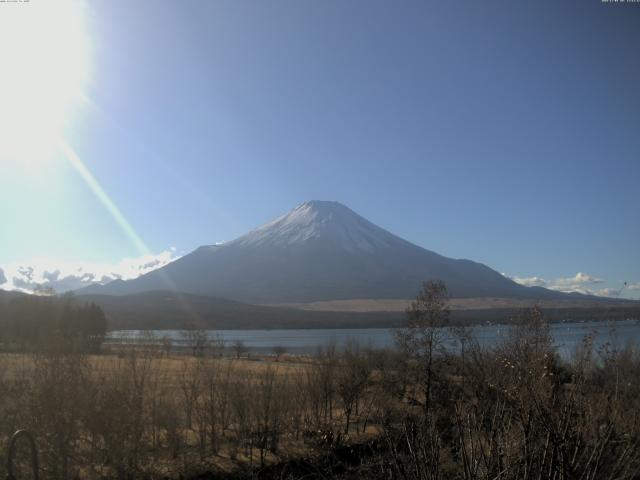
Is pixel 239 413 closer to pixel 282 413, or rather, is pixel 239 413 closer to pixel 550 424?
pixel 282 413

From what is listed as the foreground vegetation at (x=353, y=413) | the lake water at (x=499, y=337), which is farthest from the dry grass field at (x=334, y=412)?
the lake water at (x=499, y=337)

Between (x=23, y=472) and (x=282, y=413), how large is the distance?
29.4 ft

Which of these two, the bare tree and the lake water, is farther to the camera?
the bare tree

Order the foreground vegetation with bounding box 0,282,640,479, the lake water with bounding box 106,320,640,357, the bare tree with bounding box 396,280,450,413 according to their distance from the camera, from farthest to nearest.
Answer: the bare tree with bounding box 396,280,450,413
the lake water with bounding box 106,320,640,357
the foreground vegetation with bounding box 0,282,640,479

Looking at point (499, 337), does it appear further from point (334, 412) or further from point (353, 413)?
point (334, 412)

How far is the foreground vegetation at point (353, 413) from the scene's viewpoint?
15.2 feet

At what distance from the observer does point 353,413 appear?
73.7ft

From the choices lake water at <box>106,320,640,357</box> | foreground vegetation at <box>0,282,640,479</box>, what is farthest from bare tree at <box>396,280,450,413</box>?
lake water at <box>106,320,640,357</box>

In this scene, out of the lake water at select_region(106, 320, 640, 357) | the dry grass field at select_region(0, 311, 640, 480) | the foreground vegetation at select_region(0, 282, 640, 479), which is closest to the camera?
the foreground vegetation at select_region(0, 282, 640, 479)

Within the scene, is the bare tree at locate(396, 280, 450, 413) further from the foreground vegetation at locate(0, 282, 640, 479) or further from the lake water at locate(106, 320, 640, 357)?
the lake water at locate(106, 320, 640, 357)

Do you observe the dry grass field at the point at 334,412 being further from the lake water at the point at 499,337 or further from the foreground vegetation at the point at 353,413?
the lake water at the point at 499,337

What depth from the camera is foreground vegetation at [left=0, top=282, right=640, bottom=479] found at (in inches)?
183

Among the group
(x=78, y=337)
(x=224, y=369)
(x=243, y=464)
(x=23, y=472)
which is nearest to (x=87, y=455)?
(x=23, y=472)

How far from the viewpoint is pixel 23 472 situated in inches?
400
